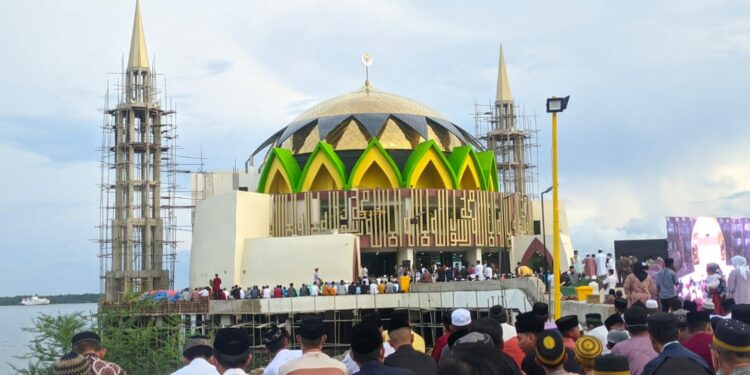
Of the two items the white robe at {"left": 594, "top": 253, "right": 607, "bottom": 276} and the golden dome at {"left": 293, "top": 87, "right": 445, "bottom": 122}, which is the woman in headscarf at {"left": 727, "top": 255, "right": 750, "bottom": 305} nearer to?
the white robe at {"left": 594, "top": 253, "right": 607, "bottom": 276}

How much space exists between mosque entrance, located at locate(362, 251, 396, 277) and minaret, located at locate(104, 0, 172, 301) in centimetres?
1217

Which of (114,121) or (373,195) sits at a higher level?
(114,121)

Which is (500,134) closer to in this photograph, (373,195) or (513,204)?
(513,204)

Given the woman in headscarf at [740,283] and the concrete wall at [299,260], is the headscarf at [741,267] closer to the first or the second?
the woman in headscarf at [740,283]

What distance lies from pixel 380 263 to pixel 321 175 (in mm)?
5747

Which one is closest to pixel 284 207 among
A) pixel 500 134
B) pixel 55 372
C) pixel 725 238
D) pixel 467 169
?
pixel 467 169

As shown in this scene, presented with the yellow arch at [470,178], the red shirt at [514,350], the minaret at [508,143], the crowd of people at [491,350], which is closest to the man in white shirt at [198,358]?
the crowd of people at [491,350]

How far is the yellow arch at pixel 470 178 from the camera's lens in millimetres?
45844

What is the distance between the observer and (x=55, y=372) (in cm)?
613

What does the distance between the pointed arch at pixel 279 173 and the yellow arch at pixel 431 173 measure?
5.77 m

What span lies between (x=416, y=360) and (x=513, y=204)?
41.2m

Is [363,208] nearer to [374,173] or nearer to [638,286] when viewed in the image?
[374,173]

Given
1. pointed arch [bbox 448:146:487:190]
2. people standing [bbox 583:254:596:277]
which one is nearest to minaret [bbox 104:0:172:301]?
pointed arch [bbox 448:146:487:190]

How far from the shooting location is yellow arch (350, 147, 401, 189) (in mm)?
43312
